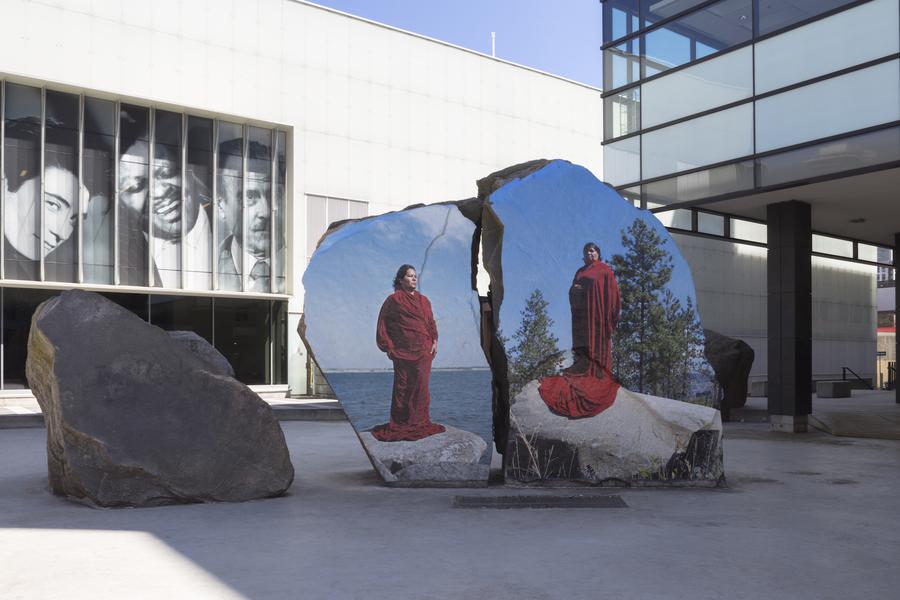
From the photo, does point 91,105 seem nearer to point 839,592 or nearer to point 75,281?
point 75,281

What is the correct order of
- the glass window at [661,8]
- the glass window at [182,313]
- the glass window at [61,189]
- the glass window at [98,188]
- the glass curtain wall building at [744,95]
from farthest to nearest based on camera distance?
1. the glass window at [182,313]
2. the glass window at [98,188]
3. the glass window at [61,189]
4. the glass window at [661,8]
5. the glass curtain wall building at [744,95]

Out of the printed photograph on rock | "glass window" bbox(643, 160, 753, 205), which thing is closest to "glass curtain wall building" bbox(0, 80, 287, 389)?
"glass window" bbox(643, 160, 753, 205)

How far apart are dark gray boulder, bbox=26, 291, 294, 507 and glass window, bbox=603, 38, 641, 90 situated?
12.7m

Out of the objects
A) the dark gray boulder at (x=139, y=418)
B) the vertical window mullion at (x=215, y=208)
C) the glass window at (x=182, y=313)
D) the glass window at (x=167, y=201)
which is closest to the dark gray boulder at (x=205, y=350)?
the dark gray boulder at (x=139, y=418)

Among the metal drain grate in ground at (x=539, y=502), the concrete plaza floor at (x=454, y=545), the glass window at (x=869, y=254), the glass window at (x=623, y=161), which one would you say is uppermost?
the glass window at (x=623, y=161)

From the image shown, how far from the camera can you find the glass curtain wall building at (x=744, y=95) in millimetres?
14273

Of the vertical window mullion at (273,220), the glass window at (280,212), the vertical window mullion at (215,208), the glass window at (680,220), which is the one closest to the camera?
the glass window at (680,220)

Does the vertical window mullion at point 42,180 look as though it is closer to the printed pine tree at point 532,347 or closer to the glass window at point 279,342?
the glass window at point 279,342

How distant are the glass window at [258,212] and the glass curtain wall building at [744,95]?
12.1 meters

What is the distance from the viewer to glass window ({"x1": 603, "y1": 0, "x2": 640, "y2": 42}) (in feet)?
61.2

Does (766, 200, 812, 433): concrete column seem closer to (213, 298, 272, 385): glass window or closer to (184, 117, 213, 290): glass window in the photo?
(213, 298, 272, 385): glass window

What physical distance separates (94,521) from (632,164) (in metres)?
13.6

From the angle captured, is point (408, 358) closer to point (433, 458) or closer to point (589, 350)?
point (433, 458)

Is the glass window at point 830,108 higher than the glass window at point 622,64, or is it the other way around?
the glass window at point 622,64
